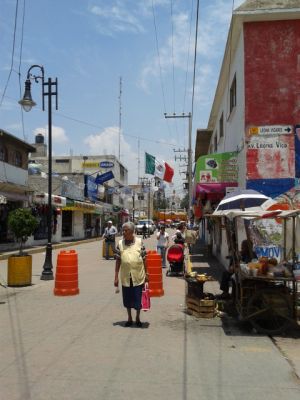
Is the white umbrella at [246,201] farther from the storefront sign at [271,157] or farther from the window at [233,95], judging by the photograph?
the window at [233,95]

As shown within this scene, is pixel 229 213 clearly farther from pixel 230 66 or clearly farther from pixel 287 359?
pixel 230 66

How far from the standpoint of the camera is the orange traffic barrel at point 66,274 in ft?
37.3

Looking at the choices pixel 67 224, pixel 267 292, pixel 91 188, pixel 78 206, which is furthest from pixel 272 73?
pixel 91 188

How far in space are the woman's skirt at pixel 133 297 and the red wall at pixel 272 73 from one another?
7.38 metres

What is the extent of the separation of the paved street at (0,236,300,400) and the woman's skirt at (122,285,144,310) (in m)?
0.37

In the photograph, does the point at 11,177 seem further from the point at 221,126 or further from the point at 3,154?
the point at 221,126

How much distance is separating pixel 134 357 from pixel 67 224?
3584 centimetres

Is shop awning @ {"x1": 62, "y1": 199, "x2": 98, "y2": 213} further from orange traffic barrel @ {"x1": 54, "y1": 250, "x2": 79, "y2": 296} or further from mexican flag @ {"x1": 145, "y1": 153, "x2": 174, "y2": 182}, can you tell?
orange traffic barrel @ {"x1": 54, "y1": 250, "x2": 79, "y2": 296}

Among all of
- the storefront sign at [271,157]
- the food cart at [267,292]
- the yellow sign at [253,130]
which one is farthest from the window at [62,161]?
the food cart at [267,292]

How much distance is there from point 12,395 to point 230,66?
14.6 m

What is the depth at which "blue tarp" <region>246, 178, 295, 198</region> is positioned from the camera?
44.6 feet

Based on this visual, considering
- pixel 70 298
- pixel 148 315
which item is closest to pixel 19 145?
pixel 70 298

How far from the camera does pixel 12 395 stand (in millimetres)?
4891

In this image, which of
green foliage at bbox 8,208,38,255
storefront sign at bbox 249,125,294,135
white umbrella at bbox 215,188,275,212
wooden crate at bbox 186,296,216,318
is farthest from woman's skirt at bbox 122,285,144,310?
storefront sign at bbox 249,125,294,135
